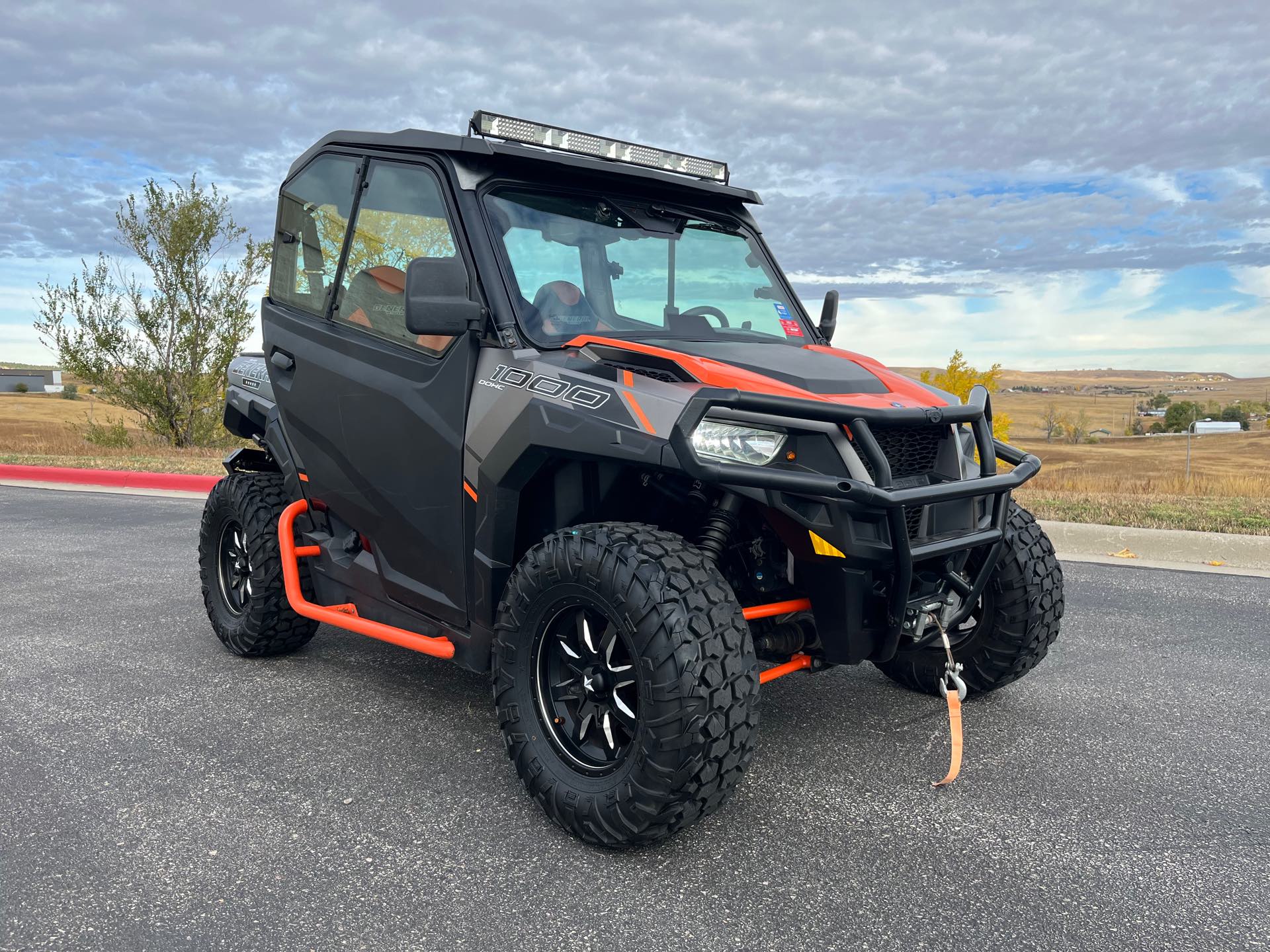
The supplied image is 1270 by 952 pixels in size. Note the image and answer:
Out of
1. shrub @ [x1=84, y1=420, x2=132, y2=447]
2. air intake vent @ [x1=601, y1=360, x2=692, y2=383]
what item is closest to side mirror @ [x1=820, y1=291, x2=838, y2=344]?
air intake vent @ [x1=601, y1=360, x2=692, y2=383]

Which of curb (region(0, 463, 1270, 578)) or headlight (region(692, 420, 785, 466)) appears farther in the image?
curb (region(0, 463, 1270, 578))

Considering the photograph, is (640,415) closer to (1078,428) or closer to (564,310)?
(564,310)

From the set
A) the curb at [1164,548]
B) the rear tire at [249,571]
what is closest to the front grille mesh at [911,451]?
the rear tire at [249,571]

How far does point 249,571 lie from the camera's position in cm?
494

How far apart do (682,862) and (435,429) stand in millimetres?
1694

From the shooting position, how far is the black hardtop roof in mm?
3602

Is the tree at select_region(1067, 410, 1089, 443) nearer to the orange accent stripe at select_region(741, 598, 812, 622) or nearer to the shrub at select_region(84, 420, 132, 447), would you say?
the shrub at select_region(84, 420, 132, 447)

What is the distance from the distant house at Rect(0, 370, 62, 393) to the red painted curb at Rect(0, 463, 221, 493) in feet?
284

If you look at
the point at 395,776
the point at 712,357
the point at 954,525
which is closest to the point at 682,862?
the point at 395,776

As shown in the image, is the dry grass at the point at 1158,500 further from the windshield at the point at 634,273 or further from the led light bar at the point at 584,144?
the led light bar at the point at 584,144

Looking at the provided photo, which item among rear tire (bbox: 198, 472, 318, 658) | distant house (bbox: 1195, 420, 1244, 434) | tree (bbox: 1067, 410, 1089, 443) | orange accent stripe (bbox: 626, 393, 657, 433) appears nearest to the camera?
orange accent stripe (bbox: 626, 393, 657, 433)

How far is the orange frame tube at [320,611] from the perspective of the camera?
3.80 meters

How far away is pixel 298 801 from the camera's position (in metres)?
3.27

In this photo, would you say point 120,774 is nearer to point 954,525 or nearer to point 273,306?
point 273,306
